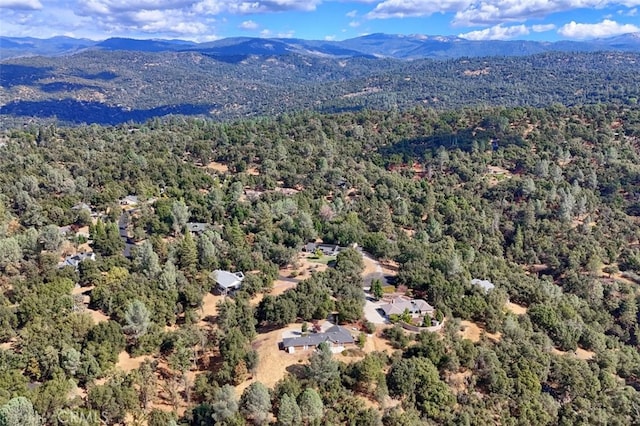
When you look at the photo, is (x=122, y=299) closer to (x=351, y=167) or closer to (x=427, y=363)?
(x=427, y=363)

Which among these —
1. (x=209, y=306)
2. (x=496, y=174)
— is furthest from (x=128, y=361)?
(x=496, y=174)

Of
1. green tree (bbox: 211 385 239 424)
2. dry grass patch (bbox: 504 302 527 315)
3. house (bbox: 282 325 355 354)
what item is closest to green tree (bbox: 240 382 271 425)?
green tree (bbox: 211 385 239 424)

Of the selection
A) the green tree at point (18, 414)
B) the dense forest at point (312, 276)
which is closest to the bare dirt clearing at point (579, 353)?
the dense forest at point (312, 276)

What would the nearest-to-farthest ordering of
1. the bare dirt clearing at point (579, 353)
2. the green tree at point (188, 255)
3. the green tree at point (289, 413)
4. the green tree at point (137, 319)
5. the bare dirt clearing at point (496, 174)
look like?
the green tree at point (289, 413)
the green tree at point (137, 319)
the bare dirt clearing at point (579, 353)
the green tree at point (188, 255)
the bare dirt clearing at point (496, 174)

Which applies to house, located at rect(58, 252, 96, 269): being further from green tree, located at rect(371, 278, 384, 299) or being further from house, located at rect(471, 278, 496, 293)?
house, located at rect(471, 278, 496, 293)

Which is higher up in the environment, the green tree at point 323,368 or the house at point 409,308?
the green tree at point 323,368

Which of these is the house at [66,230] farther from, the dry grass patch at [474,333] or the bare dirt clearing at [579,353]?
the bare dirt clearing at [579,353]
